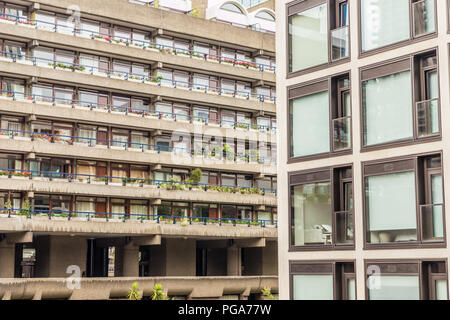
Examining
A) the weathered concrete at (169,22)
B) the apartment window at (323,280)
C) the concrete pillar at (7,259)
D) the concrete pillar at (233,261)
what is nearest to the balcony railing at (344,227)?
the apartment window at (323,280)

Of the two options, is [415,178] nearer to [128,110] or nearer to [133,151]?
[133,151]

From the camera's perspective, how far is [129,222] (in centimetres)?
4981

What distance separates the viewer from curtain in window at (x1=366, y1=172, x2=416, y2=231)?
18.0 metres

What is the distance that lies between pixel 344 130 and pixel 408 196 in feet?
10.4

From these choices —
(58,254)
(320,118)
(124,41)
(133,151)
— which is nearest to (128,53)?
(124,41)

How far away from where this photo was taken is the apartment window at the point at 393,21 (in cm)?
1859

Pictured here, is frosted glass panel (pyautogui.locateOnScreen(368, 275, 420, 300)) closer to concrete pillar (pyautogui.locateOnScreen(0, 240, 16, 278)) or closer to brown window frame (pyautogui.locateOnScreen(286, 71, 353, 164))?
brown window frame (pyautogui.locateOnScreen(286, 71, 353, 164))

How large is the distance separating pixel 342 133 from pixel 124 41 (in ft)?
120

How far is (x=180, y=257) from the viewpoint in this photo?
55.8 metres

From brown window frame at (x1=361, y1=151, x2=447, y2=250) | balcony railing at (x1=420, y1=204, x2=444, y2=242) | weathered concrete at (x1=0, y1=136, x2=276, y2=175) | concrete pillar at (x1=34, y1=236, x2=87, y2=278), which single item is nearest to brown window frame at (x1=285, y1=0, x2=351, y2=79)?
brown window frame at (x1=361, y1=151, x2=447, y2=250)

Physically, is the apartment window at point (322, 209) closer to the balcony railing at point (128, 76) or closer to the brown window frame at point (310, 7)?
the brown window frame at point (310, 7)

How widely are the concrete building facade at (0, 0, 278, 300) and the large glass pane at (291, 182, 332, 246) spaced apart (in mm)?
26826

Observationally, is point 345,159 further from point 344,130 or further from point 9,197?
point 9,197

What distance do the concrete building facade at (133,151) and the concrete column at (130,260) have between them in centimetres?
10
